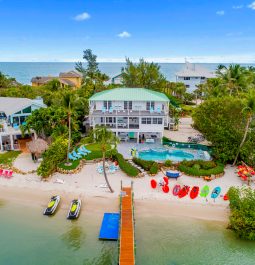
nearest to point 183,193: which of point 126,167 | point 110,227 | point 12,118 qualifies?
point 126,167

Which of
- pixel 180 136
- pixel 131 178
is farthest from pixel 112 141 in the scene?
pixel 180 136

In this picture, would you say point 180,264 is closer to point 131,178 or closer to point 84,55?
point 131,178

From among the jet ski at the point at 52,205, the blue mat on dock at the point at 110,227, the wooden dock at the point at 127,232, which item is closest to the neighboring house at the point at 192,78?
the wooden dock at the point at 127,232

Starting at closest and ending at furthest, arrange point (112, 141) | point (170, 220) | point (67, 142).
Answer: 1. point (170, 220)
2. point (112, 141)
3. point (67, 142)

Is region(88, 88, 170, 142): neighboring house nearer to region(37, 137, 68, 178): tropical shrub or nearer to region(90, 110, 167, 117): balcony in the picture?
region(90, 110, 167, 117): balcony

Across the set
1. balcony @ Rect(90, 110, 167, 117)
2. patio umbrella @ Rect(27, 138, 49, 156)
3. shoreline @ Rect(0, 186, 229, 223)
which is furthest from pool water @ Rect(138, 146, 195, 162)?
patio umbrella @ Rect(27, 138, 49, 156)

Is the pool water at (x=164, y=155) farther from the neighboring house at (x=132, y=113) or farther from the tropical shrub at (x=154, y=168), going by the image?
the neighboring house at (x=132, y=113)
